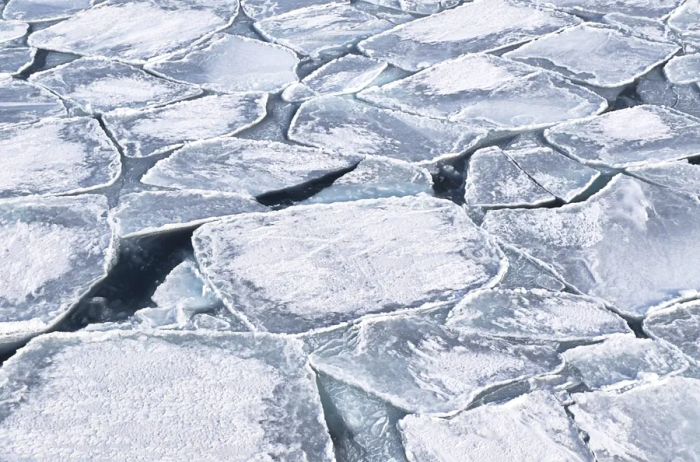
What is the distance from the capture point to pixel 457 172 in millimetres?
1755

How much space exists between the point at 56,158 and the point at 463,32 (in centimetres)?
118

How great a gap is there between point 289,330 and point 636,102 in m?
1.18

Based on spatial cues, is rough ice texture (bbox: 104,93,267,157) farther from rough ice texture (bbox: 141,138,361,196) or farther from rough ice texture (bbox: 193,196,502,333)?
rough ice texture (bbox: 193,196,502,333)

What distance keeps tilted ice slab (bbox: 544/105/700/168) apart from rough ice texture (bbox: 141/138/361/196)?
477mm

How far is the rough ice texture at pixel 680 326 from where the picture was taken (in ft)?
4.28

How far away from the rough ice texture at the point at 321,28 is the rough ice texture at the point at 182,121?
0.35m

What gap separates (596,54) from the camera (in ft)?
7.40

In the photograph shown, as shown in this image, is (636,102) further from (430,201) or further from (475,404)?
(475,404)

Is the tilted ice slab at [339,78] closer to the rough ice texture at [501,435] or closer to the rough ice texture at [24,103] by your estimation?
the rough ice texture at [24,103]

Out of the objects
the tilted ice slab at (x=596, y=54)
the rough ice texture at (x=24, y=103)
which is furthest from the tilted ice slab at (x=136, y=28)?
the tilted ice slab at (x=596, y=54)

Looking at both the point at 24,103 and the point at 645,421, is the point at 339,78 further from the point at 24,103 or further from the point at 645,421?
the point at 645,421

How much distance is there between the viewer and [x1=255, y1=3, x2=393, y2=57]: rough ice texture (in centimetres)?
231

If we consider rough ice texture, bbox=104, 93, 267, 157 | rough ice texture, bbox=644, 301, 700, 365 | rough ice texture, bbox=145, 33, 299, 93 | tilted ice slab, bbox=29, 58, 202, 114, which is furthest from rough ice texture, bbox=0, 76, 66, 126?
rough ice texture, bbox=644, 301, 700, 365

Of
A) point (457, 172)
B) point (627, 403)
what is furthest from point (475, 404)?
A: point (457, 172)
